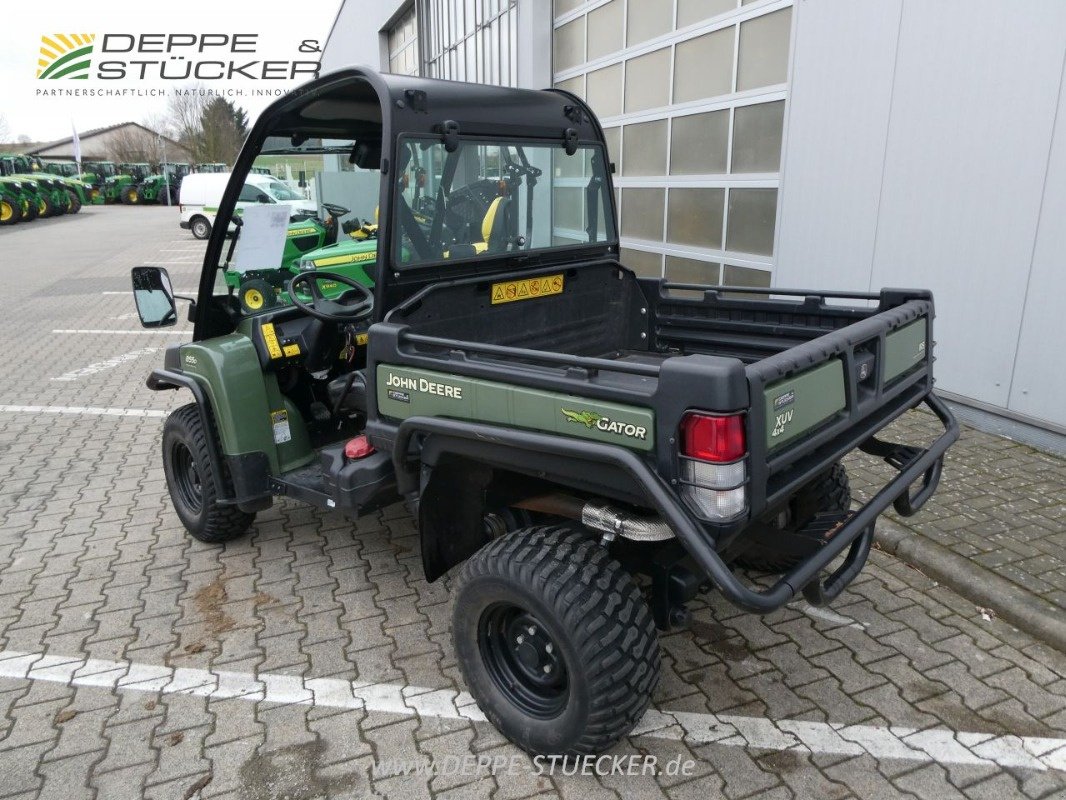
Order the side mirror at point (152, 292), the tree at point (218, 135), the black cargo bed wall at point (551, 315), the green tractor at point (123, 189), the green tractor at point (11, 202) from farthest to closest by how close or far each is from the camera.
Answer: the tree at point (218, 135) < the green tractor at point (123, 189) < the green tractor at point (11, 202) < the side mirror at point (152, 292) < the black cargo bed wall at point (551, 315)

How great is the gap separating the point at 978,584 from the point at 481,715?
2241 millimetres

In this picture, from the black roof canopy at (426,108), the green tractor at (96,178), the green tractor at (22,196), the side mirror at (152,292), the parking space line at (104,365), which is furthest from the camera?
the green tractor at (96,178)

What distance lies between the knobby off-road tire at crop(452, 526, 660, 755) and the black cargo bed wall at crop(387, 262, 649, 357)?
0.98 meters

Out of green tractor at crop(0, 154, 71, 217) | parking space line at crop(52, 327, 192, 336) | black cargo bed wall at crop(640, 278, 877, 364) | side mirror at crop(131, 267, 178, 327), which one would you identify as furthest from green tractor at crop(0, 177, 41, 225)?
black cargo bed wall at crop(640, 278, 877, 364)

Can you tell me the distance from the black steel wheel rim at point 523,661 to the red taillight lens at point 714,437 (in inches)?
32.1

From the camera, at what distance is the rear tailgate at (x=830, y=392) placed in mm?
2199

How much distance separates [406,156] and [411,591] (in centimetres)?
193

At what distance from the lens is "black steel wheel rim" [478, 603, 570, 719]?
8.58ft

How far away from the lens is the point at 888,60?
5.50m

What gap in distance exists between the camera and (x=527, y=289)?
138 inches

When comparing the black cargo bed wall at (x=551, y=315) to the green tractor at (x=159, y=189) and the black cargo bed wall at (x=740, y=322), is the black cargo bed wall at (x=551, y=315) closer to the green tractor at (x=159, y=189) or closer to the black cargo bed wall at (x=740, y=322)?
the black cargo bed wall at (x=740, y=322)

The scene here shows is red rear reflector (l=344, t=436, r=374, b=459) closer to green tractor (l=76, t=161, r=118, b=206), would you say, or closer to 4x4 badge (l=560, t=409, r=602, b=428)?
4x4 badge (l=560, t=409, r=602, b=428)

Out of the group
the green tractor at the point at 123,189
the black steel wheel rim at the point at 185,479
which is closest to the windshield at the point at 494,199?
the black steel wheel rim at the point at 185,479

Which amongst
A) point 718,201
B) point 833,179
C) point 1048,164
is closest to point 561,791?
point 1048,164
